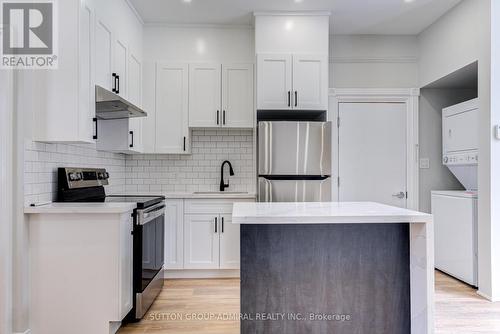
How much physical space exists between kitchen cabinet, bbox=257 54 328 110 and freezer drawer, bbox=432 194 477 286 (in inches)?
66.5

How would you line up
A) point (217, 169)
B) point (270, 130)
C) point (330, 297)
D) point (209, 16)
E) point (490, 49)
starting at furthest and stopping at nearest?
1. point (217, 169)
2. point (209, 16)
3. point (270, 130)
4. point (490, 49)
5. point (330, 297)

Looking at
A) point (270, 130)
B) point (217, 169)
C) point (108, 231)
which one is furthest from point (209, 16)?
point (108, 231)

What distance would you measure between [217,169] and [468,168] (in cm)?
274

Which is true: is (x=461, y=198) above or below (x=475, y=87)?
below

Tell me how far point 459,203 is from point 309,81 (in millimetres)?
1966

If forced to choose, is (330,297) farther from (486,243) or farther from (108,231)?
(486,243)

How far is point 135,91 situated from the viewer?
11.8 feet

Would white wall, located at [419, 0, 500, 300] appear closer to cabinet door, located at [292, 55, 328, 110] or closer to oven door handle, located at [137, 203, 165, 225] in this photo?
cabinet door, located at [292, 55, 328, 110]

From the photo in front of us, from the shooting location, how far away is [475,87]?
4.20 meters

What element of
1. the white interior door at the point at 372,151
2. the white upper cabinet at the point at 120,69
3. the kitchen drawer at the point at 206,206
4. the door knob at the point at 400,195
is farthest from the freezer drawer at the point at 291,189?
the white upper cabinet at the point at 120,69

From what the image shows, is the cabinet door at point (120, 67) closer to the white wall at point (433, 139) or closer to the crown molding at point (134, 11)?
the crown molding at point (134, 11)

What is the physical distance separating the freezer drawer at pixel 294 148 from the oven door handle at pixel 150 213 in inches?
40.5

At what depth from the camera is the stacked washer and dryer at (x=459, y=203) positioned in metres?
3.31

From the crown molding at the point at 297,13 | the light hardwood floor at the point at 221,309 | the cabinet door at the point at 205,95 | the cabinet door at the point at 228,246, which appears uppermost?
the crown molding at the point at 297,13
